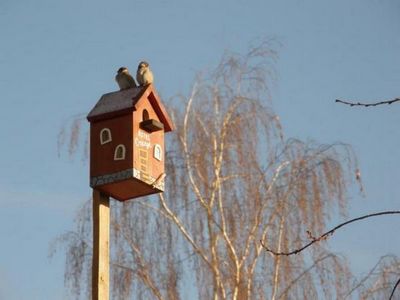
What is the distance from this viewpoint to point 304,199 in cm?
1067

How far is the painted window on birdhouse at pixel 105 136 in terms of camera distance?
237 inches

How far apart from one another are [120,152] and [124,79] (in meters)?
0.56

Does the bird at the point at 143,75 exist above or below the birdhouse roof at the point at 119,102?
above

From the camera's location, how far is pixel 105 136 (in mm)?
6051

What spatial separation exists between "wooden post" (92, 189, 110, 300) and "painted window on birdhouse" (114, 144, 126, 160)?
0.31 m

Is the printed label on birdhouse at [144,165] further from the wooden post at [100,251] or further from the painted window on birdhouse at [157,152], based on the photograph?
the wooden post at [100,251]

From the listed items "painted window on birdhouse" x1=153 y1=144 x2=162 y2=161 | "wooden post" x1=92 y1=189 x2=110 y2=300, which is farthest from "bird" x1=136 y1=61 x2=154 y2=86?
"wooden post" x1=92 y1=189 x2=110 y2=300

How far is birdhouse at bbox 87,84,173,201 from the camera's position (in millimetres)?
5766

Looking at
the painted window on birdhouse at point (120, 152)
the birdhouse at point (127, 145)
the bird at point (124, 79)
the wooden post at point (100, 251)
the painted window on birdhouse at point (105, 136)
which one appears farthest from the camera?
the bird at point (124, 79)

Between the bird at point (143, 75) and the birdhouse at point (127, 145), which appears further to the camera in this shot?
the bird at point (143, 75)

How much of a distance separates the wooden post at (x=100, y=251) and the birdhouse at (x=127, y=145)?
18 cm

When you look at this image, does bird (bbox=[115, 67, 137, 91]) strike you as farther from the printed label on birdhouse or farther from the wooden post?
the wooden post

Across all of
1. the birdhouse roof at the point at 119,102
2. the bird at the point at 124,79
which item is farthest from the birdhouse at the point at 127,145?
the bird at the point at 124,79

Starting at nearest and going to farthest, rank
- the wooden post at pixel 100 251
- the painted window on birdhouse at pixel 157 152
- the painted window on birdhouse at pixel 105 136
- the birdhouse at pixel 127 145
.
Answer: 1. the wooden post at pixel 100 251
2. the birdhouse at pixel 127 145
3. the painted window on birdhouse at pixel 105 136
4. the painted window on birdhouse at pixel 157 152
